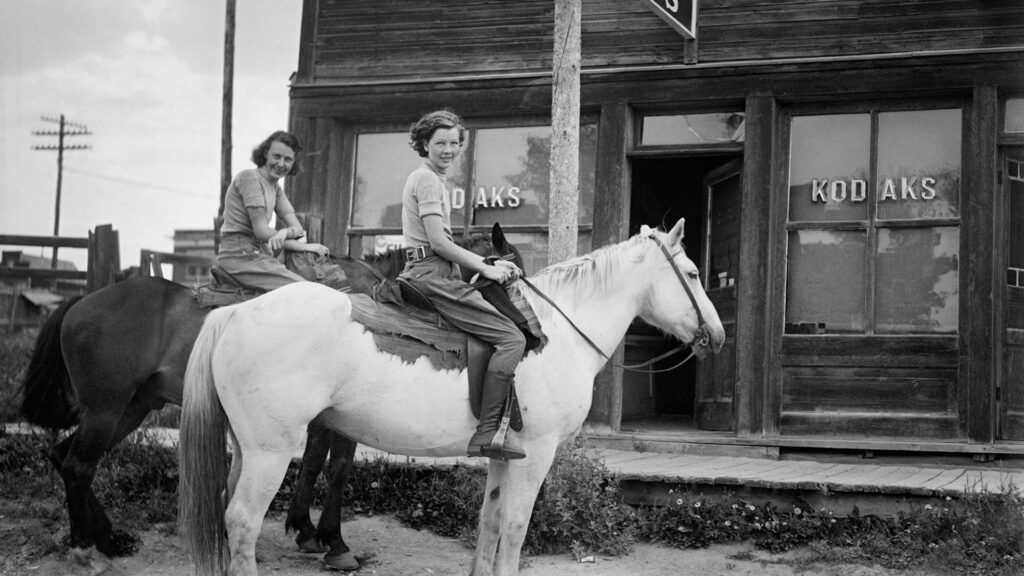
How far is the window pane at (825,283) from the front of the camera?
28.0 ft

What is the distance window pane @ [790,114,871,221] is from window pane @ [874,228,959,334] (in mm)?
450

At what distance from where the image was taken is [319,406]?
455 centimetres

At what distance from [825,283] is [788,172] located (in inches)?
42.5

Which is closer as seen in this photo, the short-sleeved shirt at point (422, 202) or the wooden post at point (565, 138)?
the short-sleeved shirt at point (422, 202)

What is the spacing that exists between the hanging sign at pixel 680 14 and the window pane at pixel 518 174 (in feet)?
4.50

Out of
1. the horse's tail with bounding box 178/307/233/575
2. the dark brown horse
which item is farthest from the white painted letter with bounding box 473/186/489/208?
the horse's tail with bounding box 178/307/233/575

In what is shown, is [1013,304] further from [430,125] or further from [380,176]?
[380,176]

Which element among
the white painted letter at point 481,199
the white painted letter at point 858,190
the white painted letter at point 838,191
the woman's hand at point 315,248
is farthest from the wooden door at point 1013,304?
the woman's hand at point 315,248

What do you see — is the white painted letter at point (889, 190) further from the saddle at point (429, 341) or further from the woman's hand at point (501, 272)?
the saddle at point (429, 341)

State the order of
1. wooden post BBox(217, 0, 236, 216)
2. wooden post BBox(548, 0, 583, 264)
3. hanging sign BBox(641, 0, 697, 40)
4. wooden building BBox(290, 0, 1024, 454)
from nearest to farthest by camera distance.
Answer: wooden post BBox(548, 0, 583, 264)
hanging sign BBox(641, 0, 697, 40)
wooden building BBox(290, 0, 1024, 454)
wooden post BBox(217, 0, 236, 216)

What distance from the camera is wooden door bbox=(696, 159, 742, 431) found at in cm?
907

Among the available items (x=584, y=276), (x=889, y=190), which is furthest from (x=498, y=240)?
(x=889, y=190)

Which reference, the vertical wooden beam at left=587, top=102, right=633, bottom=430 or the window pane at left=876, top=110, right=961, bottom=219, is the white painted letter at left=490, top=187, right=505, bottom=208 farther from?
the window pane at left=876, top=110, right=961, bottom=219

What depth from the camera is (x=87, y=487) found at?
6.01 m
